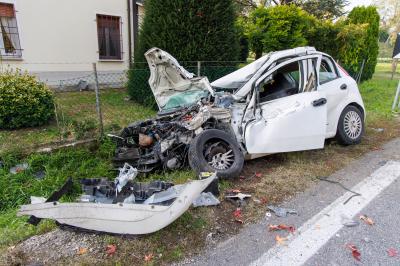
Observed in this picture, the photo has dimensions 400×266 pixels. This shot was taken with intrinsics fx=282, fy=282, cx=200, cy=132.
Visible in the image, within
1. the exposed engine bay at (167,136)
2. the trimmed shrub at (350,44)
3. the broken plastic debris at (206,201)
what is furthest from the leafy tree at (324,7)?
the broken plastic debris at (206,201)

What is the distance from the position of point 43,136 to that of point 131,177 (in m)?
3.02

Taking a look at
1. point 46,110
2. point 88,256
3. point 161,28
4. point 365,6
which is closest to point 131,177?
point 88,256

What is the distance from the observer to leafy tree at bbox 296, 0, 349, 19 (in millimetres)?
15578

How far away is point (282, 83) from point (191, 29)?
299cm

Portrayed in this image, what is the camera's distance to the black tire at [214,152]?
3.85 meters

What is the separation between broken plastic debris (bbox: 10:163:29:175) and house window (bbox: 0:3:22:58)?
6204mm

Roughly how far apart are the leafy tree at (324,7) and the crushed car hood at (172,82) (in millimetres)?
13424

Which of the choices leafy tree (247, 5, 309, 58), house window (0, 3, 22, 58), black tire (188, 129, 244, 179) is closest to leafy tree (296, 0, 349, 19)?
leafy tree (247, 5, 309, 58)

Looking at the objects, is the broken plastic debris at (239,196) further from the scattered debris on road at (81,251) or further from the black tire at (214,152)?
the scattered debris on road at (81,251)

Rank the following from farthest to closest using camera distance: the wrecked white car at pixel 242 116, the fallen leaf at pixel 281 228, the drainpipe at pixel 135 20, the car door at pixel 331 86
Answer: the drainpipe at pixel 135 20 → the car door at pixel 331 86 → the wrecked white car at pixel 242 116 → the fallen leaf at pixel 281 228

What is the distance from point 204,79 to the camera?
498 cm

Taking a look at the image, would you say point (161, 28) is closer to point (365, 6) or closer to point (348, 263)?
point (348, 263)

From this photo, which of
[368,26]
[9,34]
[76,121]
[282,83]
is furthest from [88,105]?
[368,26]

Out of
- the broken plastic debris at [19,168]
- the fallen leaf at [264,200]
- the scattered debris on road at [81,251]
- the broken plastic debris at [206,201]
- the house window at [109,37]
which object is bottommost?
the broken plastic debris at [19,168]
